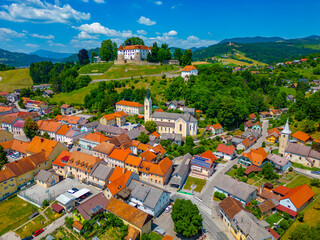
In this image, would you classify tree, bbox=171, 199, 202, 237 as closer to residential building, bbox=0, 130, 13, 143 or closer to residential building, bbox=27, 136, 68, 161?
residential building, bbox=27, 136, 68, 161

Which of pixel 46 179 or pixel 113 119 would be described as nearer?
pixel 46 179

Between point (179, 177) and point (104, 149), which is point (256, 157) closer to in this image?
point (179, 177)

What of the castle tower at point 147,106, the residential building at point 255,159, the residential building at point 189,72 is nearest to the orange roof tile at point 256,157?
the residential building at point 255,159

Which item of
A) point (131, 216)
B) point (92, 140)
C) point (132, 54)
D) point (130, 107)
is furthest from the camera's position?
point (132, 54)

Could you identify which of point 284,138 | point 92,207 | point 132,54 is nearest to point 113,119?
point 92,207

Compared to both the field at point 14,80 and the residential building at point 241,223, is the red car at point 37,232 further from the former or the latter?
the field at point 14,80

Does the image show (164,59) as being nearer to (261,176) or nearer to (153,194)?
(261,176)
